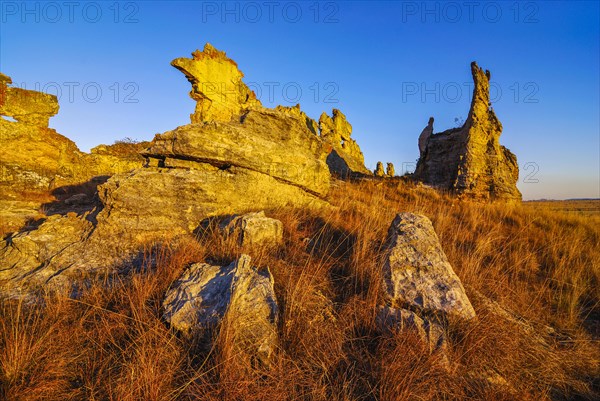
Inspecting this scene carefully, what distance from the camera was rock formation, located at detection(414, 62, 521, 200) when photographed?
1009cm

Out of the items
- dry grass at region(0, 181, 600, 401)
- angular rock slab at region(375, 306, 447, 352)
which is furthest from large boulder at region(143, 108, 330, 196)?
angular rock slab at region(375, 306, 447, 352)

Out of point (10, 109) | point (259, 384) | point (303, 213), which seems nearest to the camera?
point (259, 384)

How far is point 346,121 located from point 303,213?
147ft

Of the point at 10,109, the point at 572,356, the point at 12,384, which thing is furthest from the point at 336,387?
the point at 10,109

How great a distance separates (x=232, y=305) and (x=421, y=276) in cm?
181

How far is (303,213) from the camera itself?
15.2 ft

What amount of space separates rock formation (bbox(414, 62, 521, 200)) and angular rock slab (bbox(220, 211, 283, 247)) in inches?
378

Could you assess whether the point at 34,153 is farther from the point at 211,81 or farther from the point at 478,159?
the point at 478,159

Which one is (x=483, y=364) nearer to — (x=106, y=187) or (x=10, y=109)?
(x=106, y=187)

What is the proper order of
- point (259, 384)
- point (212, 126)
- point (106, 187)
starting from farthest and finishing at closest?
point (212, 126), point (106, 187), point (259, 384)

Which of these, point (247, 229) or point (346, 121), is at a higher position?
point (346, 121)

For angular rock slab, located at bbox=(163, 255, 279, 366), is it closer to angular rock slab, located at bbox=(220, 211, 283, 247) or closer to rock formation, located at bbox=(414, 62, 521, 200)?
angular rock slab, located at bbox=(220, 211, 283, 247)

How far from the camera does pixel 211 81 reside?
35.7 ft

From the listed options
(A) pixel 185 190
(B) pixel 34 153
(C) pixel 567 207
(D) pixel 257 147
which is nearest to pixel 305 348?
(A) pixel 185 190
